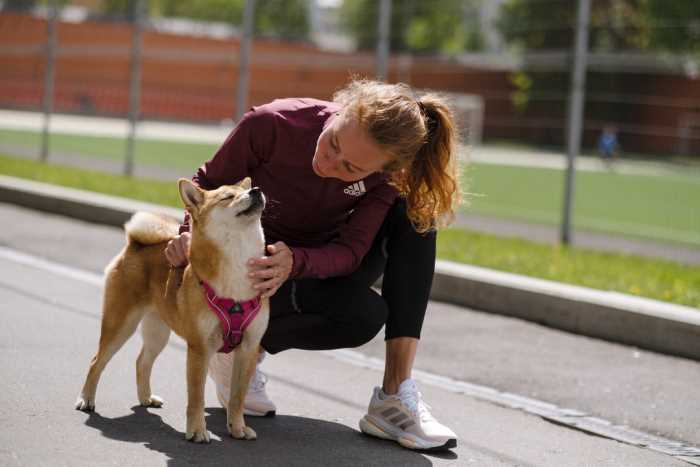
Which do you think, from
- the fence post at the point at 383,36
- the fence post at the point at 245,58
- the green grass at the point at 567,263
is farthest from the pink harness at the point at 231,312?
the fence post at the point at 245,58

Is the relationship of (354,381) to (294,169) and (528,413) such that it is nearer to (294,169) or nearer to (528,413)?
(528,413)

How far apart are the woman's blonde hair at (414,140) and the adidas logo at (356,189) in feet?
0.44

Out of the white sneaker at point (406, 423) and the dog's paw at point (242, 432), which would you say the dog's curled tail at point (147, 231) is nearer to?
the dog's paw at point (242, 432)

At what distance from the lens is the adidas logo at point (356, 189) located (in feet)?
15.7

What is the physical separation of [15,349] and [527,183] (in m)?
19.8

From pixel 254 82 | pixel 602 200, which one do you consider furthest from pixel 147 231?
pixel 254 82

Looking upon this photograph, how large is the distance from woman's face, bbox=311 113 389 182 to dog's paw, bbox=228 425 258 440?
104cm

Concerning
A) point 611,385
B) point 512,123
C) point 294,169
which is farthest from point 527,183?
point 294,169

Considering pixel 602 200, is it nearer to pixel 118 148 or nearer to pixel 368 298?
pixel 118 148

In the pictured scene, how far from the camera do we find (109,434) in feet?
14.8

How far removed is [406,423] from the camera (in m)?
4.71

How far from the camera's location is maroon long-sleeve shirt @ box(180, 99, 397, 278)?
15.7 ft

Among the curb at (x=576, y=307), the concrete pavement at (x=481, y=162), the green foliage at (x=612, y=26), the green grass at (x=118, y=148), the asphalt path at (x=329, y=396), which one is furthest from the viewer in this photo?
the green grass at (x=118, y=148)

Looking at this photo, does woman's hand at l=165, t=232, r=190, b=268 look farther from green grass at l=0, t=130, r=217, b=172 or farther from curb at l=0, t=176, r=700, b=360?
green grass at l=0, t=130, r=217, b=172
